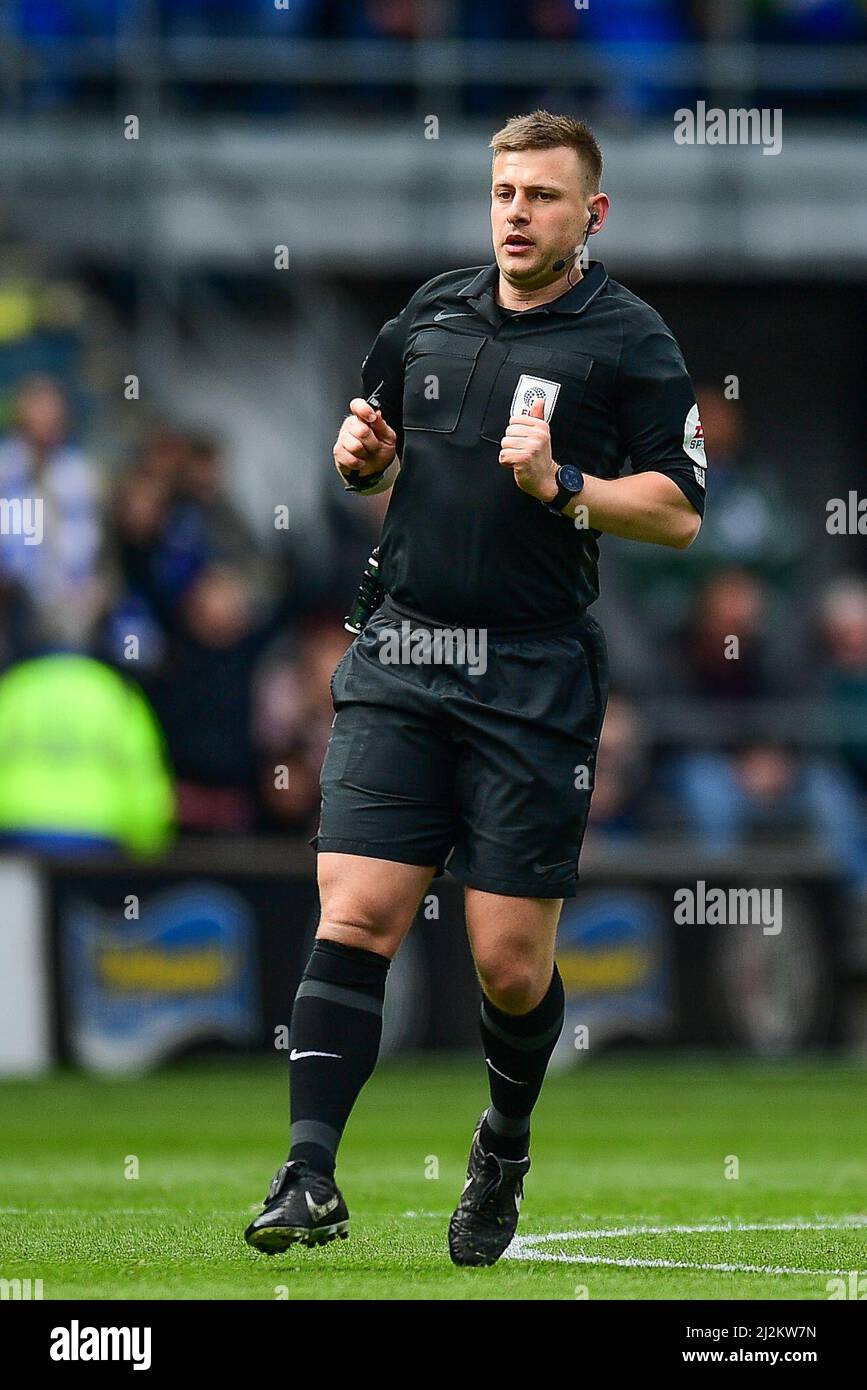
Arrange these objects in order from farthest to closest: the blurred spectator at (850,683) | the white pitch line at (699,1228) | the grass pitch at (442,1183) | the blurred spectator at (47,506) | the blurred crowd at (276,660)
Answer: the blurred spectator at (850,683)
the blurred spectator at (47,506)
the blurred crowd at (276,660)
the white pitch line at (699,1228)
the grass pitch at (442,1183)

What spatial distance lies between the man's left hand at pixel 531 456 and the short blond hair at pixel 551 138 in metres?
0.68

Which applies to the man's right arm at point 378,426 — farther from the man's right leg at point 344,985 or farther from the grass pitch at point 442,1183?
the grass pitch at point 442,1183

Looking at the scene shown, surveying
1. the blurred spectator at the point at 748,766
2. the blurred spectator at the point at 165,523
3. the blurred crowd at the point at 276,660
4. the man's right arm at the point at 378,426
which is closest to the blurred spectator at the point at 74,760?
the blurred crowd at the point at 276,660

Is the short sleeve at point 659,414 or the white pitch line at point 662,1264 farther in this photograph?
the short sleeve at point 659,414

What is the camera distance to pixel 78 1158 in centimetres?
950

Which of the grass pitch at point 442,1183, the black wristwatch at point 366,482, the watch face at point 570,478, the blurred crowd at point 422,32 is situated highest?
the blurred crowd at point 422,32

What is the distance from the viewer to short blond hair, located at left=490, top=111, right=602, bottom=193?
20.5ft

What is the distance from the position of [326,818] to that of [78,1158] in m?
3.69

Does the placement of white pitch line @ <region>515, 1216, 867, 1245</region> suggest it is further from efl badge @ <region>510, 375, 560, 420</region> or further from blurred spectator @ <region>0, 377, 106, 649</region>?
blurred spectator @ <region>0, 377, 106, 649</region>

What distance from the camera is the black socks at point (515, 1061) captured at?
6.50m

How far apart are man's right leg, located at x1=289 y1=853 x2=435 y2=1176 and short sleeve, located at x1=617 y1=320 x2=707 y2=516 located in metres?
1.13
